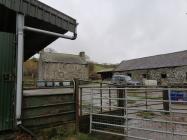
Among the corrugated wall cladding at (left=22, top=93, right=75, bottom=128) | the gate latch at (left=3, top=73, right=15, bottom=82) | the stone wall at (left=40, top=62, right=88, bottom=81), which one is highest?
the stone wall at (left=40, top=62, right=88, bottom=81)

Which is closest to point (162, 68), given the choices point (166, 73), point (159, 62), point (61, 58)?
point (166, 73)

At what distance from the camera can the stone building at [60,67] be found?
35750 mm

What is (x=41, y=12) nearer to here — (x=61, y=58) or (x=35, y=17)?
(x=35, y=17)

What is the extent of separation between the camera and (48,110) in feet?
18.7

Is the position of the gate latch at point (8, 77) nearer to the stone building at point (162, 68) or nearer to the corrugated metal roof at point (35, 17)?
the corrugated metal roof at point (35, 17)

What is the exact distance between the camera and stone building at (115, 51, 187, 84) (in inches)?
1060

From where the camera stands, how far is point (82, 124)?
21.1 ft

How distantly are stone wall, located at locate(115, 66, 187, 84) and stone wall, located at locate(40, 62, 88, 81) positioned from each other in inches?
418

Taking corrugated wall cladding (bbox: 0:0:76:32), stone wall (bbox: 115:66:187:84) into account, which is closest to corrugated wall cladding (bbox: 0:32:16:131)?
corrugated wall cladding (bbox: 0:0:76:32)

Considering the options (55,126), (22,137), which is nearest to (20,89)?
(22,137)

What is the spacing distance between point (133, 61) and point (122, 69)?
8.82 ft

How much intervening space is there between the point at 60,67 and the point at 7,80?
32320mm

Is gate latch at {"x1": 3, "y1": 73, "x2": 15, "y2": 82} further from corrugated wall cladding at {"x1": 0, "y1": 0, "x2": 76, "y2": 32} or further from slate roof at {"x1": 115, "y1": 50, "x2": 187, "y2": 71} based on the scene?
slate roof at {"x1": 115, "y1": 50, "x2": 187, "y2": 71}

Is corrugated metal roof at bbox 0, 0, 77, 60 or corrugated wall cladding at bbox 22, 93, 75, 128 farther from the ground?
corrugated metal roof at bbox 0, 0, 77, 60
